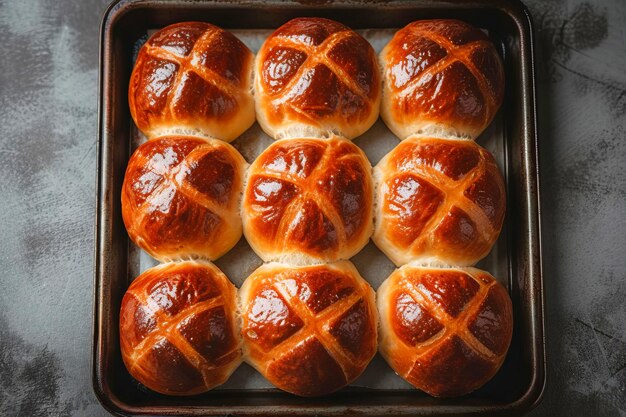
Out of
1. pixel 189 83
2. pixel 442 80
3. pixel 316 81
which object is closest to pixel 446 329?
pixel 442 80

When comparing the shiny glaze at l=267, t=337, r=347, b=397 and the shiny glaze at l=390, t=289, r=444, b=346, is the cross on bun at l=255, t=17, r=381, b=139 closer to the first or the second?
the shiny glaze at l=390, t=289, r=444, b=346

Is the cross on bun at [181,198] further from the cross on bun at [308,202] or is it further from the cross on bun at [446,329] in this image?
the cross on bun at [446,329]

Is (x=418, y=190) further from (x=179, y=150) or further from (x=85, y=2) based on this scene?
(x=85, y=2)

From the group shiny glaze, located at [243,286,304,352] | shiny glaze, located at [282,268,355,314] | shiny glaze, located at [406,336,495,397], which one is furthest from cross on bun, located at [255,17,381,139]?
shiny glaze, located at [406,336,495,397]

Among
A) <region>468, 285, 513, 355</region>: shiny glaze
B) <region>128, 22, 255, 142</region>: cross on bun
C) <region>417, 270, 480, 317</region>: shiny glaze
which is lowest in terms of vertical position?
<region>468, 285, 513, 355</region>: shiny glaze

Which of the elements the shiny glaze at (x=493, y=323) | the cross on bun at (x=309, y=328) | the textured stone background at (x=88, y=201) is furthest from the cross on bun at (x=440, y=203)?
the textured stone background at (x=88, y=201)

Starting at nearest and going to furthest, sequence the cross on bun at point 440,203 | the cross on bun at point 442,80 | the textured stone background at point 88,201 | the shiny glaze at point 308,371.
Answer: the shiny glaze at point 308,371 → the cross on bun at point 440,203 → the cross on bun at point 442,80 → the textured stone background at point 88,201
